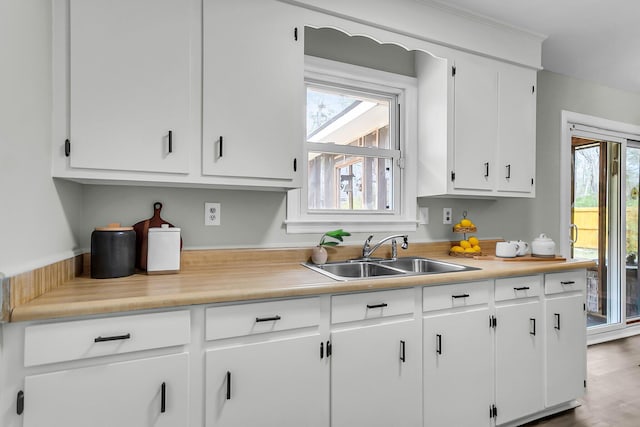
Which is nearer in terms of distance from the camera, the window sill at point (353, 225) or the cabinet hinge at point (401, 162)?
the window sill at point (353, 225)

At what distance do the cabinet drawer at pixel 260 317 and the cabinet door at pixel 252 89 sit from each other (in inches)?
25.0

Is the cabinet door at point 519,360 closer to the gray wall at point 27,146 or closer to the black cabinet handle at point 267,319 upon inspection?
the black cabinet handle at point 267,319

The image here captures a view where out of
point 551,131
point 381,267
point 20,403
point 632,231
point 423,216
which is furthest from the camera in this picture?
point 632,231

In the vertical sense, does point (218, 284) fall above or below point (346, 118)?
below

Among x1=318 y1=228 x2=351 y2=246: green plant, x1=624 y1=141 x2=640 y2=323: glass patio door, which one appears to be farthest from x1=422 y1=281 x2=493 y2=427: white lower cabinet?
x1=624 y1=141 x2=640 y2=323: glass patio door

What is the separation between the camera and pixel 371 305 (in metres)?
1.55

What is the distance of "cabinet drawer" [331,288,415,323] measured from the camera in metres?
1.50

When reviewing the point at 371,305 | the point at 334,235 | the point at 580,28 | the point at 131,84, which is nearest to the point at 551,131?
the point at 580,28

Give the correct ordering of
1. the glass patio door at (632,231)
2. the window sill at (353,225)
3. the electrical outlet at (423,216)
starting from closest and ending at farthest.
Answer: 1. the window sill at (353,225)
2. the electrical outlet at (423,216)
3. the glass patio door at (632,231)

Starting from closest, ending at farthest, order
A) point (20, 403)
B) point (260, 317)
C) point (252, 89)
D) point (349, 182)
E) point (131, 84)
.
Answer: point (20, 403) → point (260, 317) → point (131, 84) → point (252, 89) → point (349, 182)

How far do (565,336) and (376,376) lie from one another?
1.34 m

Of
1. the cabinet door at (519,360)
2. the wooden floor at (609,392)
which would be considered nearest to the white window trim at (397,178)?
the cabinet door at (519,360)

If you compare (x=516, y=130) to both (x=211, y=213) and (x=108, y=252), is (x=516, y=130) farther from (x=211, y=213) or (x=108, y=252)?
(x=108, y=252)

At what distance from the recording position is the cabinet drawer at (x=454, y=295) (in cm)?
169
